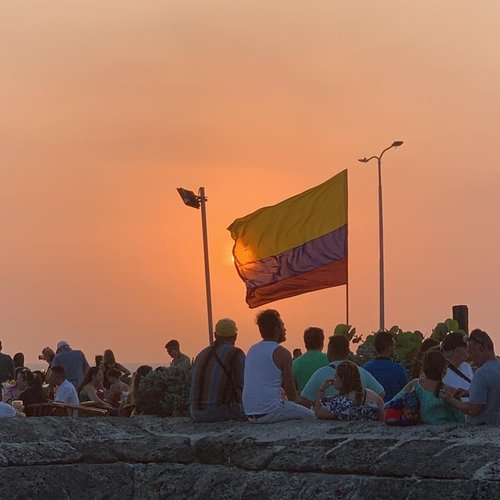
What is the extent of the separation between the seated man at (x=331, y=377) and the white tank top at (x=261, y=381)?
440mm

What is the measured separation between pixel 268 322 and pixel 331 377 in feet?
2.74

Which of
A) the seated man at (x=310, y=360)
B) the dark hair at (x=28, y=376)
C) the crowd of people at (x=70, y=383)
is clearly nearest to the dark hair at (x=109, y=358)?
the crowd of people at (x=70, y=383)

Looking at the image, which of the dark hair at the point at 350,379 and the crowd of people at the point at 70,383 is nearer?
the dark hair at the point at 350,379

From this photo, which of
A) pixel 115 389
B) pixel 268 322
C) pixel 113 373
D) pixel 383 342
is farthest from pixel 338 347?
pixel 113 373

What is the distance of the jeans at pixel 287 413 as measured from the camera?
31.6 feet

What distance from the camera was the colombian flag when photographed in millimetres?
20219

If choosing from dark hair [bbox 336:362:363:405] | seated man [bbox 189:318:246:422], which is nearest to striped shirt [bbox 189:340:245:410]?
seated man [bbox 189:318:246:422]

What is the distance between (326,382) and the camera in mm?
9609

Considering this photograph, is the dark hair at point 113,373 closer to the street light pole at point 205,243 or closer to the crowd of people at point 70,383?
the crowd of people at point 70,383

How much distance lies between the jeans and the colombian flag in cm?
976

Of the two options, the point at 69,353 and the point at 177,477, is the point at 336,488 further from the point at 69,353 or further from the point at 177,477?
the point at 69,353

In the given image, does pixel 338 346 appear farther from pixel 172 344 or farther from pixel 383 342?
pixel 172 344

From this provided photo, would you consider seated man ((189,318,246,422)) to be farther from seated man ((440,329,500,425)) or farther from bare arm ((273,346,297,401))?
seated man ((440,329,500,425))

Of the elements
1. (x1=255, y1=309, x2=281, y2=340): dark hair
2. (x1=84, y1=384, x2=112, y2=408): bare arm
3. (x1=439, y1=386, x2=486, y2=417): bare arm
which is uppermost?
(x1=255, y1=309, x2=281, y2=340): dark hair
